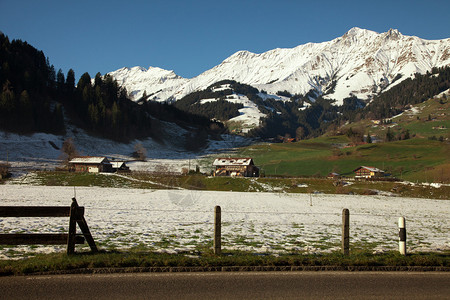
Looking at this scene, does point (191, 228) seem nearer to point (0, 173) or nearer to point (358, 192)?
point (358, 192)

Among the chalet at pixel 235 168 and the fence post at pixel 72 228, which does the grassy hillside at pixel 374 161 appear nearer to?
the chalet at pixel 235 168

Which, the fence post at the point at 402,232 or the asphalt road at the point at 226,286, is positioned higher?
the fence post at the point at 402,232

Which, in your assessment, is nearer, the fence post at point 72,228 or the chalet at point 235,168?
the fence post at point 72,228

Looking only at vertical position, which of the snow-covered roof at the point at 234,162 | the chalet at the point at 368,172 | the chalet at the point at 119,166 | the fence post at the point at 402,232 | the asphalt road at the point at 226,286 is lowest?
the asphalt road at the point at 226,286

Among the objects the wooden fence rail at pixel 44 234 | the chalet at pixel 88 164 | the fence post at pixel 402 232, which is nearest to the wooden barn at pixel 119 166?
the chalet at pixel 88 164

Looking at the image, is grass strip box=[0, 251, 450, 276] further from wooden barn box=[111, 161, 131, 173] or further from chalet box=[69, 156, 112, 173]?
wooden barn box=[111, 161, 131, 173]

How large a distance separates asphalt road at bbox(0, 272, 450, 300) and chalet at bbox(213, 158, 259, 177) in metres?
122

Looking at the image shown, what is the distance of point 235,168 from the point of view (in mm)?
136750

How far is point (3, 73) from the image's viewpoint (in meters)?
180

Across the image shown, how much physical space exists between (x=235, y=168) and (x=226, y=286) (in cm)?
12702

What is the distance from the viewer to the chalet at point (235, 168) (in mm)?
135850

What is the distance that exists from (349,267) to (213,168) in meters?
135

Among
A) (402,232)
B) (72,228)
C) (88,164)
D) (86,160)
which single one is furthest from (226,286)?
(86,160)

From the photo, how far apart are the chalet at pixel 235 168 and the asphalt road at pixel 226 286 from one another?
402ft
